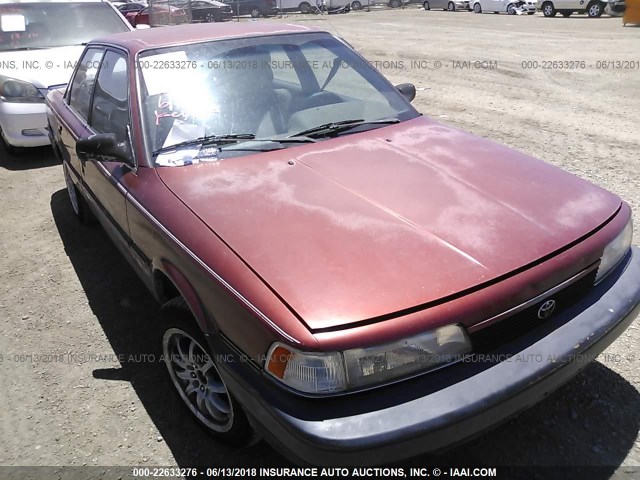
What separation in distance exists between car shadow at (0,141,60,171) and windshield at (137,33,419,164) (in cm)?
420

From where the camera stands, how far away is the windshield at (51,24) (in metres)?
6.76

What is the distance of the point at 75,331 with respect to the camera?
128 inches

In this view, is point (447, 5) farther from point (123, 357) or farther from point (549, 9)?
point (123, 357)

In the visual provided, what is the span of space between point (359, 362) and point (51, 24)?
720 cm

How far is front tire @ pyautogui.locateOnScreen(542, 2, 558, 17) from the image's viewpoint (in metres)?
23.8

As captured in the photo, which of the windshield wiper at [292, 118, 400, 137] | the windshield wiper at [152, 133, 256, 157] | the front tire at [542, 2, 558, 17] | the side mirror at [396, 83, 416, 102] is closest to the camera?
the windshield wiper at [152, 133, 256, 157]

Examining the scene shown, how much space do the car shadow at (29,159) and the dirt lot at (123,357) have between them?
0.08ft

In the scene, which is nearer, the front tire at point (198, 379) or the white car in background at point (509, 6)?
the front tire at point (198, 379)

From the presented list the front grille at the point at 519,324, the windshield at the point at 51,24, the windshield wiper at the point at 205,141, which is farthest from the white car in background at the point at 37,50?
the front grille at the point at 519,324

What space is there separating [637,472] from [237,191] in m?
2.06

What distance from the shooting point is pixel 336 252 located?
1.92 meters

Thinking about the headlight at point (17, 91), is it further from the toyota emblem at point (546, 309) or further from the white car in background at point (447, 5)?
the white car in background at point (447, 5)

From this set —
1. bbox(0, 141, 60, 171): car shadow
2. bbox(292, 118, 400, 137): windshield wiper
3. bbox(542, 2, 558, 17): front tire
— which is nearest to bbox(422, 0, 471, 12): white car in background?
bbox(542, 2, 558, 17): front tire

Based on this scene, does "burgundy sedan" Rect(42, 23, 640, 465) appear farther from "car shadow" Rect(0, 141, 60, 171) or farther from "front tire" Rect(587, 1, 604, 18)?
"front tire" Rect(587, 1, 604, 18)
